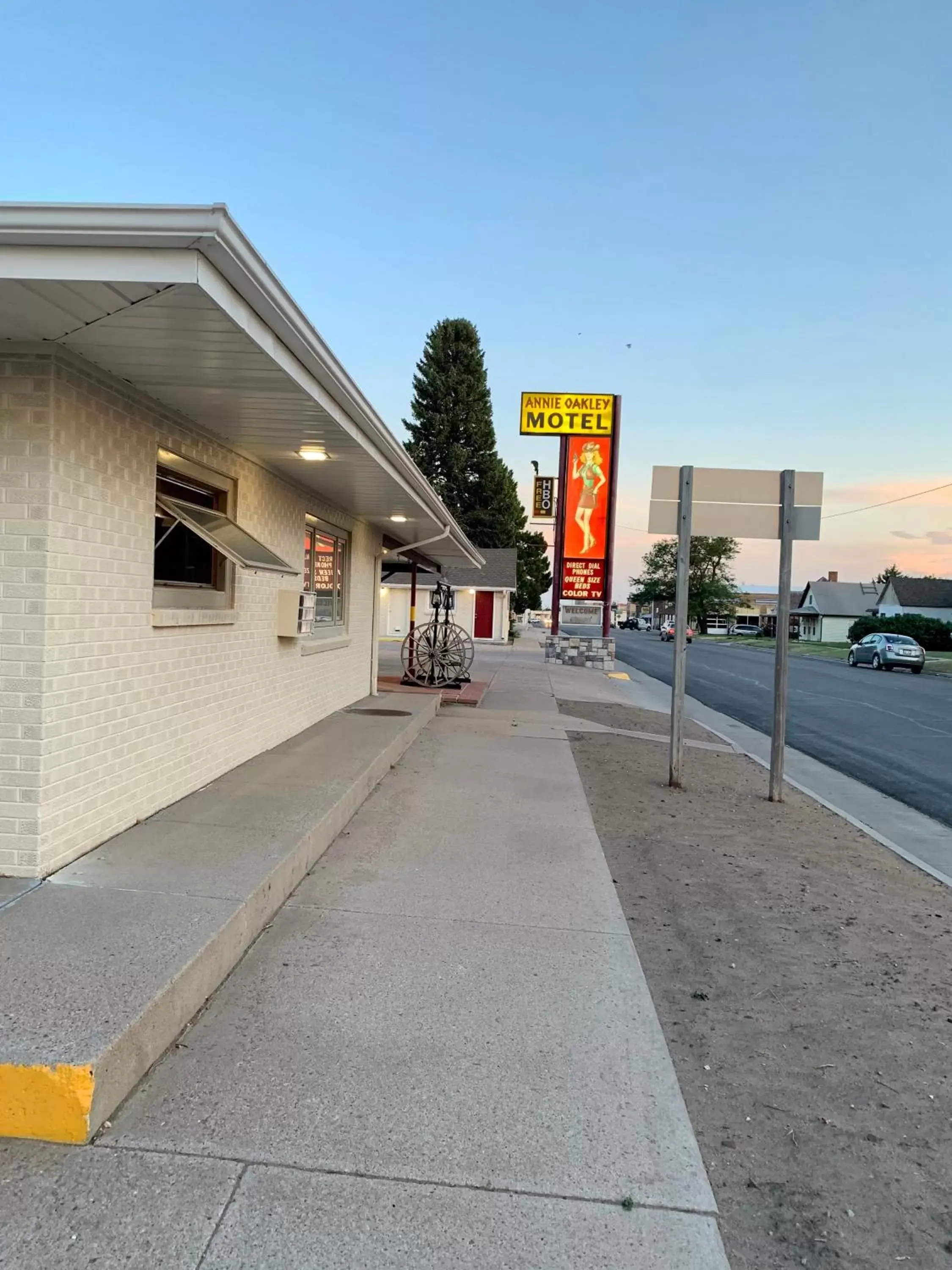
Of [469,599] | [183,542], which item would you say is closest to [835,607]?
[469,599]

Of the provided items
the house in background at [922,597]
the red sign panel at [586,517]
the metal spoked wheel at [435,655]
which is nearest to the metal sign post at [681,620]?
the metal spoked wheel at [435,655]

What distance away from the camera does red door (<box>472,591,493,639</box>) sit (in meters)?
34.7

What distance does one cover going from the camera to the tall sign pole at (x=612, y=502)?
2510 centimetres

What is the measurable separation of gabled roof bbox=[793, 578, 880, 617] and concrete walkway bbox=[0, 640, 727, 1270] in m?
88.0

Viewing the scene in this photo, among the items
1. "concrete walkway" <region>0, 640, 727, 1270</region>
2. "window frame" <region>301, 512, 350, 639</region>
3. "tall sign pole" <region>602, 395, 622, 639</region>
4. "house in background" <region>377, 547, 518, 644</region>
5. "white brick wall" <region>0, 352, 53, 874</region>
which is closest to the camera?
"concrete walkway" <region>0, 640, 727, 1270</region>

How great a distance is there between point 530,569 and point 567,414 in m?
33.1

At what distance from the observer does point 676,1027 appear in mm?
3467

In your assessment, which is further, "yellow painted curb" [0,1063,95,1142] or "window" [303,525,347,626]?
"window" [303,525,347,626]

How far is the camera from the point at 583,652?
25.8 metres

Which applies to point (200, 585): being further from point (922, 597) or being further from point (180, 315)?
point (922, 597)

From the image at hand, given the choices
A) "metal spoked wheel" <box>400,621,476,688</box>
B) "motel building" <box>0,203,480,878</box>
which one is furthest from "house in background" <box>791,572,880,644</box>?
"motel building" <box>0,203,480,878</box>

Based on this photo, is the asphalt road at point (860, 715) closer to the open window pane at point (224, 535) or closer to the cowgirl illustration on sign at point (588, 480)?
the cowgirl illustration on sign at point (588, 480)

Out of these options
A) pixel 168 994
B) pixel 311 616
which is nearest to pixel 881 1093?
pixel 168 994

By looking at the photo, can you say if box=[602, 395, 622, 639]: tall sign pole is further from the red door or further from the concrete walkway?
the concrete walkway
